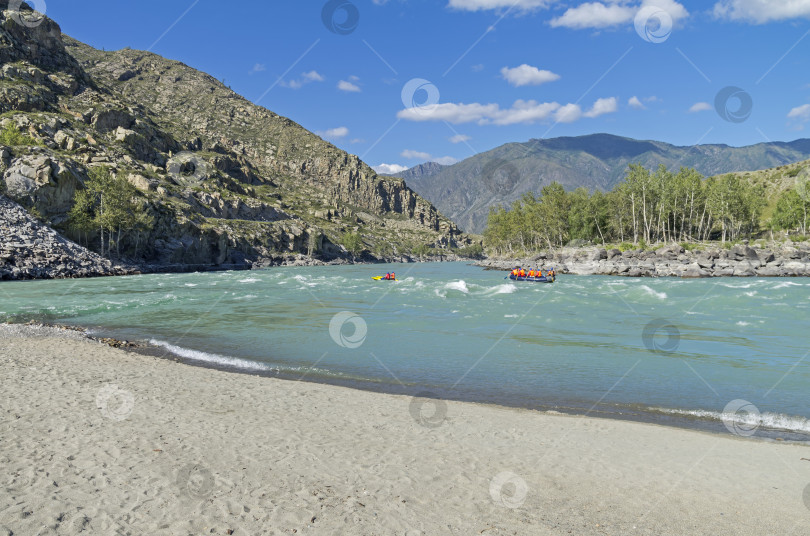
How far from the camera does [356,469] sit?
25.6ft

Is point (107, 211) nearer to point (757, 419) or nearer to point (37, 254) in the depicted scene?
point (37, 254)

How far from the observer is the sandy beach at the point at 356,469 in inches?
236

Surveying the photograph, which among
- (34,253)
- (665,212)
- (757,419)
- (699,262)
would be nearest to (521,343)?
(757,419)

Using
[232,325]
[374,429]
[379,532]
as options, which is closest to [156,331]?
[232,325]

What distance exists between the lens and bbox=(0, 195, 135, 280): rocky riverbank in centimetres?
5588

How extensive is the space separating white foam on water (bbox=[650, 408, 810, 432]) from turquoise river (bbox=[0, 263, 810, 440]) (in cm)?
4

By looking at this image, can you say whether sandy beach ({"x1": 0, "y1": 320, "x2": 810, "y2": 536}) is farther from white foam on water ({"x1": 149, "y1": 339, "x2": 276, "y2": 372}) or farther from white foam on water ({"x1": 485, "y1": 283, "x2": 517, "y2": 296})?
white foam on water ({"x1": 485, "y1": 283, "x2": 517, "y2": 296})

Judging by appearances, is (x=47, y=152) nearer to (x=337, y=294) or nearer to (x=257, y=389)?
(x=337, y=294)

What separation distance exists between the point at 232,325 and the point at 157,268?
69.9m

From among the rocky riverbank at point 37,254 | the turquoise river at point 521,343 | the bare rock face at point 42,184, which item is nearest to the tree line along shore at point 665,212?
the turquoise river at point 521,343

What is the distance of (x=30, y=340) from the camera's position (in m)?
18.9

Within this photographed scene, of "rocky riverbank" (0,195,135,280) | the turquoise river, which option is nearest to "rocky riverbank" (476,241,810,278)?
the turquoise river

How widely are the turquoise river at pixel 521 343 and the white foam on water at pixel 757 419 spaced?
44 millimetres

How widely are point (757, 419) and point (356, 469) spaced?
10572 mm
